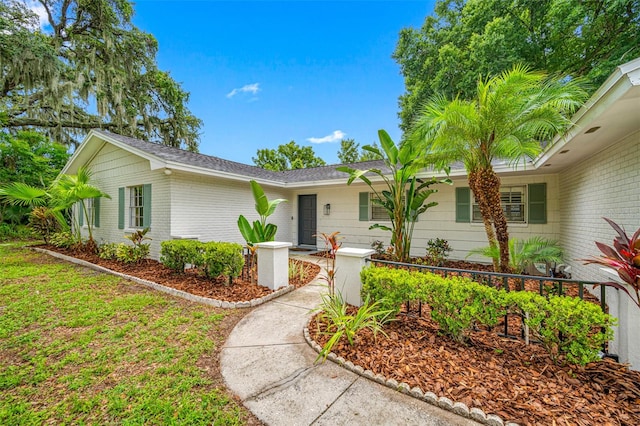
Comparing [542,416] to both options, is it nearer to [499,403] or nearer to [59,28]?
[499,403]

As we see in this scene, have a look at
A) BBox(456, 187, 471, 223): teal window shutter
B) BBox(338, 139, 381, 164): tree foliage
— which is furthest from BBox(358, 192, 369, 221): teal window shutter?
BBox(338, 139, 381, 164): tree foliage

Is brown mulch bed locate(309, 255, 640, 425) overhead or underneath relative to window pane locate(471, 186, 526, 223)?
underneath

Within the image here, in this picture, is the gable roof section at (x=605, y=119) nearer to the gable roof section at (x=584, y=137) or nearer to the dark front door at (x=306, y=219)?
the gable roof section at (x=584, y=137)

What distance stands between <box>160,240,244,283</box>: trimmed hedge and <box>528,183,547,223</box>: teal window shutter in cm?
747

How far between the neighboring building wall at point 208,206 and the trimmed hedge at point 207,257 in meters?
1.29

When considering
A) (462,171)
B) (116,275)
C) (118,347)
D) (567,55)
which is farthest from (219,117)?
(567,55)

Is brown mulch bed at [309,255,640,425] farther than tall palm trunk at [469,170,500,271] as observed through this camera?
No

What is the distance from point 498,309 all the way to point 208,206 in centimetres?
738

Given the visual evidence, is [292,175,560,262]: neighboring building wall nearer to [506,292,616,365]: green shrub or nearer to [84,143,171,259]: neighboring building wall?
[84,143,171,259]: neighboring building wall

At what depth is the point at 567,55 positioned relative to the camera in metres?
11.1

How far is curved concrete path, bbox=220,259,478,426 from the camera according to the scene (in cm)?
196

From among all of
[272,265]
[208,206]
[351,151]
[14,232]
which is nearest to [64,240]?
[14,232]

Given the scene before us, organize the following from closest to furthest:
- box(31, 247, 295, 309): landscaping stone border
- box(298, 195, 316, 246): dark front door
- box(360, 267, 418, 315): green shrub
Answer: box(360, 267, 418, 315): green shrub < box(31, 247, 295, 309): landscaping stone border < box(298, 195, 316, 246): dark front door

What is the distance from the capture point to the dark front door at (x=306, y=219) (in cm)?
1030
